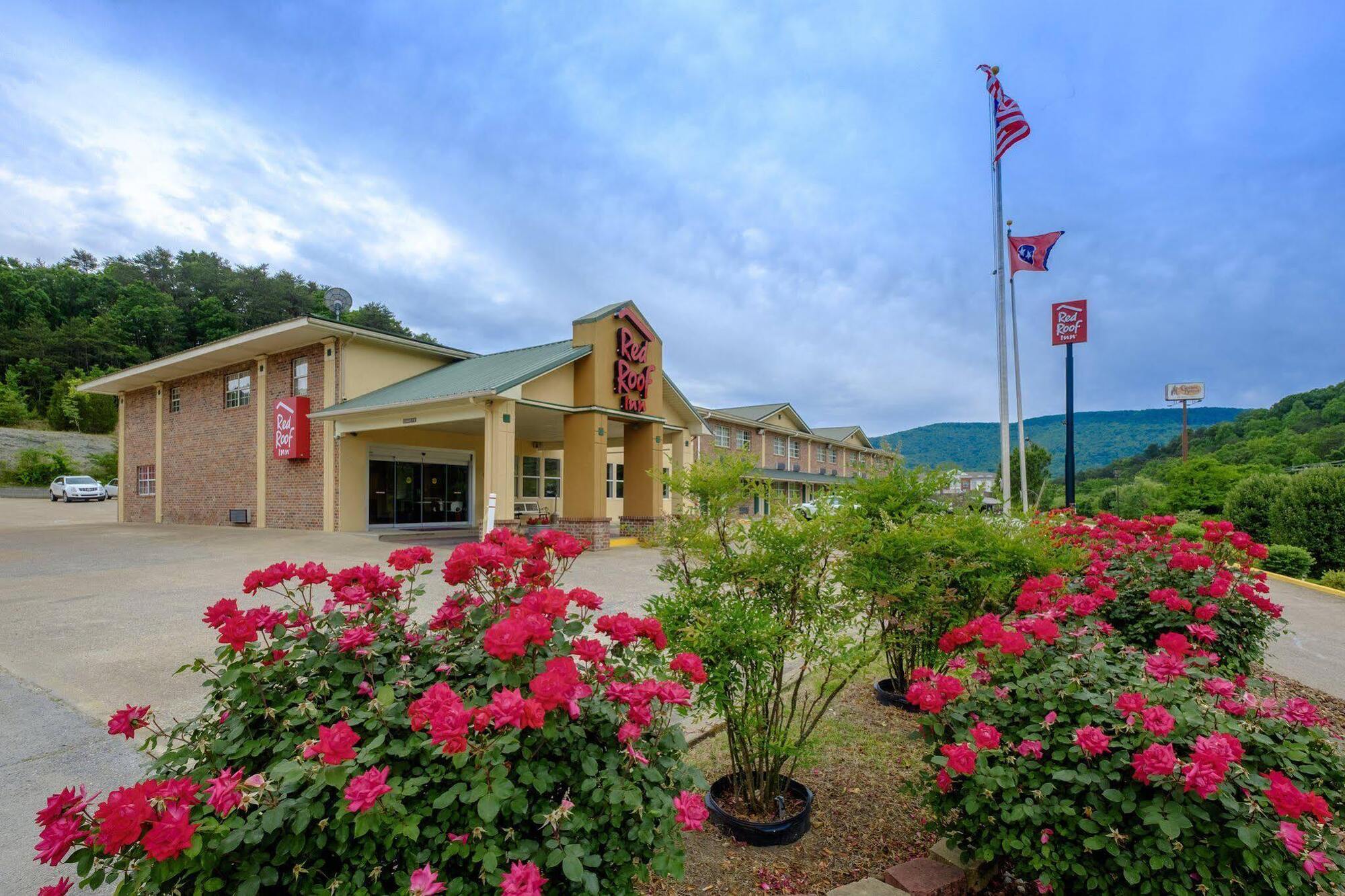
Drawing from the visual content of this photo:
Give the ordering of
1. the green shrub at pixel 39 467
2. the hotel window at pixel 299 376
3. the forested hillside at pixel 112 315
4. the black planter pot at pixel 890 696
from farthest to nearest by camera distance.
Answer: the forested hillside at pixel 112 315, the green shrub at pixel 39 467, the hotel window at pixel 299 376, the black planter pot at pixel 890 696

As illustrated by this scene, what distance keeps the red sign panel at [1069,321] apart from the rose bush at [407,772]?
1691 cm

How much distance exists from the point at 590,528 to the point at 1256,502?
1604 cm

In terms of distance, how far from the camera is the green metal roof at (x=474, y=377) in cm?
1391

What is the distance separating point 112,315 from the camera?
179 ft

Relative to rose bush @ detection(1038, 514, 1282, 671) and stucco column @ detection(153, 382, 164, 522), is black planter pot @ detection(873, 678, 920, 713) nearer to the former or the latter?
rose bush @ detection(1038, 514, 1282, 671)

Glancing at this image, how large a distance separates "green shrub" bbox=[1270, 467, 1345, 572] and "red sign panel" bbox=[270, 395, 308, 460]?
24346 millimetres

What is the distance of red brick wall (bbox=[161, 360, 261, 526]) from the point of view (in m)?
19.0

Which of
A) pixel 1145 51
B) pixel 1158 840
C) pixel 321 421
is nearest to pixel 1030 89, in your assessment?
pixel 1145 51

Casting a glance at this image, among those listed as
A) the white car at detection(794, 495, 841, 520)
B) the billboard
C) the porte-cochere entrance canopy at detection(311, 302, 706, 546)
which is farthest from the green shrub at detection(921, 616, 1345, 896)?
the billboard

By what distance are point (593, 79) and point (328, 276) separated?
73.1 metres

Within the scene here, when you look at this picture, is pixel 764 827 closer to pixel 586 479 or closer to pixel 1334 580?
pixel 586 479

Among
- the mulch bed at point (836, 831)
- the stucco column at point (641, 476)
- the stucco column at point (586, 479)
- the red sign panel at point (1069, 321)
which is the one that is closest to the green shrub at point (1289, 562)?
the red sign panel at point (1069, 321)

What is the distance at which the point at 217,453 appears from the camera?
20.1m

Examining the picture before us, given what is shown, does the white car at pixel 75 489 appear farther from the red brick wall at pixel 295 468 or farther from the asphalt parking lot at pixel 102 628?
the red brick wall at pixel 295 468
